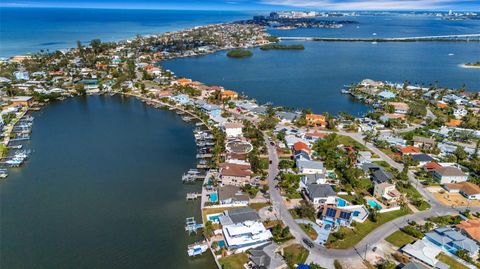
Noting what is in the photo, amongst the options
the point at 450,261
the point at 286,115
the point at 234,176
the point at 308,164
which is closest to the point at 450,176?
the point at 450,261

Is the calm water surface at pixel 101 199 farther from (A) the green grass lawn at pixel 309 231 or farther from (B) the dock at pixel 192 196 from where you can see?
(A) the green grass lawn at pixel 309 231

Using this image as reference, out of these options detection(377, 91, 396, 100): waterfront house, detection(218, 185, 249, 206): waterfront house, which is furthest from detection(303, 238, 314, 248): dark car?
detection(377, 91, 396, 100): waterfront house

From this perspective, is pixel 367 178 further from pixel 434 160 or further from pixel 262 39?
pixel 262 39

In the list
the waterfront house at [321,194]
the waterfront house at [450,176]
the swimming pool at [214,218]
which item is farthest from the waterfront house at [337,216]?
the waterfront house at [450,176]

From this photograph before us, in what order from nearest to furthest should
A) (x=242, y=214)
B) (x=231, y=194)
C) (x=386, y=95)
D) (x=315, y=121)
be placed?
(x=242, y=214)
(x=231, y=194)
(x=315, y=121)
(x=386, y=95)

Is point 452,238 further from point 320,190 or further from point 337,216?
point 320,190

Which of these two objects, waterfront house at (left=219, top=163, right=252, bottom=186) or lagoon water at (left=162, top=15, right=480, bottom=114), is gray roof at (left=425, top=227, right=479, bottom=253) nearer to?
waterfront house at (left=219, top=163, right=252, bottom=186)
